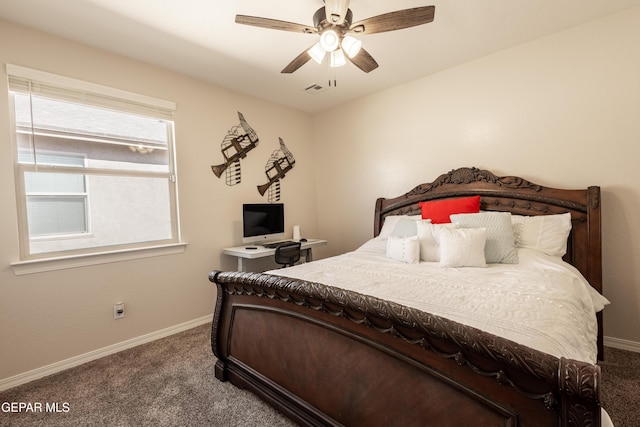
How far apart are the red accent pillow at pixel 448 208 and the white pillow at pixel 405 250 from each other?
538mm

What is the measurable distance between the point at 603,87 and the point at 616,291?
1648 mm

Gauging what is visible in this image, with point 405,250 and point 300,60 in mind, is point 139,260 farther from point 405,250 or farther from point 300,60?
point 405,250

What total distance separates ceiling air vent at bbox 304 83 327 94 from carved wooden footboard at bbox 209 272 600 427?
98.1 inches

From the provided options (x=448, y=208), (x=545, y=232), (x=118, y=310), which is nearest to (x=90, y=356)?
(x=118, y=310)

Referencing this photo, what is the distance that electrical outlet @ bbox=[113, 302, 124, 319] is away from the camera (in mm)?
2564

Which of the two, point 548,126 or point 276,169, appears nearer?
point 548,126

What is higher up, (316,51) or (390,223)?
(316,51)

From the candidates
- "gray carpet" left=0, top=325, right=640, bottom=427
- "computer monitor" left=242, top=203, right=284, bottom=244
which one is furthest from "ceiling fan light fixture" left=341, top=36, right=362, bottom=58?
"gray carpet" left=0, top=325, right=640, bottom=427

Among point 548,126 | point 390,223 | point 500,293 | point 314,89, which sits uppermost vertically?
point 314,89

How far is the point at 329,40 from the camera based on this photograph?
1889 millimetres

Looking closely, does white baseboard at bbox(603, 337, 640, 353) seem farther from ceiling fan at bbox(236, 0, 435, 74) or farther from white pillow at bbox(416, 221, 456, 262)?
ceiling fan at bbox(236, 0, 435, 74)

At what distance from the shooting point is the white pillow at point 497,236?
2.17 m

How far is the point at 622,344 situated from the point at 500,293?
1.83m

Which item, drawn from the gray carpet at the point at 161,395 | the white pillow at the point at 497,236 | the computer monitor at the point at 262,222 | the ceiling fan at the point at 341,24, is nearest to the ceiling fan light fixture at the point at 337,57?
the ceiling fan at the point at 341,24
